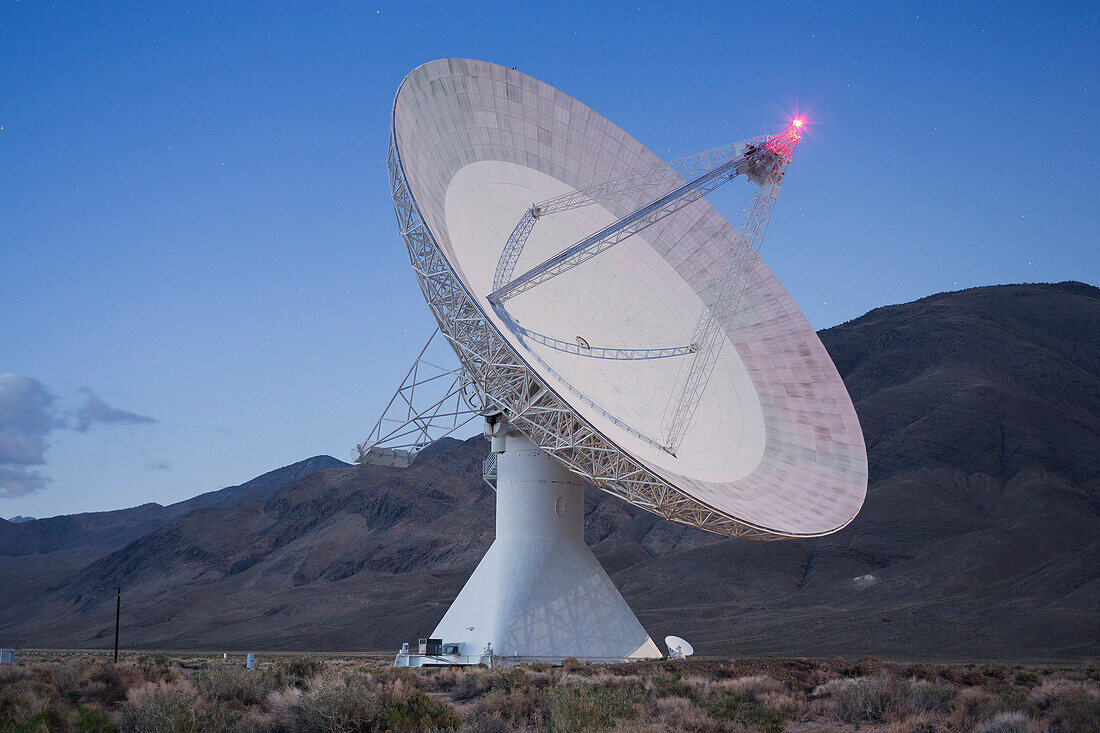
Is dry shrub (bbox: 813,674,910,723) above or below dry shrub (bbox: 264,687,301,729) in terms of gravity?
below

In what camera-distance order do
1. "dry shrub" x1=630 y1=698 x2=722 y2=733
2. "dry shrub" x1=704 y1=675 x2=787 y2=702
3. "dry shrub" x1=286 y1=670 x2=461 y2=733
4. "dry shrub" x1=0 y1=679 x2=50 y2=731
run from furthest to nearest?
"dry shrub" x1=704 y1=675 x2=787 y2=702 < "dry shrub" x1=630 y1=698 x2=722 y2=733 < "dry shrub" x1=286 y1=670 x2=461 y2=733 < "dry shrub" x1=0 y1=679 x2=50 y2=731

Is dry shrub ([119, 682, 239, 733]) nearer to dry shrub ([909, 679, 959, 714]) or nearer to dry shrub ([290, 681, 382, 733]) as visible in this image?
dry shrub ([290, 681, 382, 733])

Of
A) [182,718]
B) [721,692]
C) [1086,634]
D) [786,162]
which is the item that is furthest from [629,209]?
[1086,634]

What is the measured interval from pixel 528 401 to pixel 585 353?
4241 mm

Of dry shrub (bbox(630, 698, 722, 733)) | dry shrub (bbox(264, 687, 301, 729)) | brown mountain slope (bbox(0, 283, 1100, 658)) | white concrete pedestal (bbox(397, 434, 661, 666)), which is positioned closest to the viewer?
dry shrub (bbox(630, 698, 722, 733))

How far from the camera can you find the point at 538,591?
1038 inches

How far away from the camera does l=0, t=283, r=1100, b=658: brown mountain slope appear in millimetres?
55031

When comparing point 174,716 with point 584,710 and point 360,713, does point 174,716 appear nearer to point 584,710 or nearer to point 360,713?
point 360,713

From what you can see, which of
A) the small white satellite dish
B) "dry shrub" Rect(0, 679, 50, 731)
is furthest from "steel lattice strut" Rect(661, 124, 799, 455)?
"dry shrub" Rect(0, 679, 50, 731)

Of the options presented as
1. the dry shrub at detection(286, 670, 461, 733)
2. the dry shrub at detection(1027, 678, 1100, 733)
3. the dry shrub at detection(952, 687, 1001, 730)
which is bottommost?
the dry shrub at detection(952, 687, 1001, 730)

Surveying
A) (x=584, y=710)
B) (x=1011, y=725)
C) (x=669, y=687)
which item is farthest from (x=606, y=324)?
(x=1011, y=725)

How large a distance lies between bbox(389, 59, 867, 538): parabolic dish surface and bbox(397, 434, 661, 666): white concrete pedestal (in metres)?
3.94

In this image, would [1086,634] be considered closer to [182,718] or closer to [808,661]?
[808,661]

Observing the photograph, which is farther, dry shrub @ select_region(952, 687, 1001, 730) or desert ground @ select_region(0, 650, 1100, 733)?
dry shrub @ select_region(952, 687, 1001, 730)
